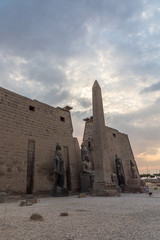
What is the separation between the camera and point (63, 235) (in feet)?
8.55

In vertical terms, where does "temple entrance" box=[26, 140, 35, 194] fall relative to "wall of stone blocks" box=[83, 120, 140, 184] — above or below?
below

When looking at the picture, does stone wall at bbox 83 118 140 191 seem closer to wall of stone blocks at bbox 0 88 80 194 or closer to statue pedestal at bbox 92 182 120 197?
wall of stone blocks at bbox 0 88 80 194

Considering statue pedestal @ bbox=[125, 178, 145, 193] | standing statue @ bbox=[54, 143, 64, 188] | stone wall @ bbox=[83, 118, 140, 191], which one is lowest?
statue pedestal @ bbox=[125, 178, 145, 193]

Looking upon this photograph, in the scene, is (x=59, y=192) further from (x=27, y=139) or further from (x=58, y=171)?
(x=27, y=139)

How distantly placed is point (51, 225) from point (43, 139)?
27.5 feet

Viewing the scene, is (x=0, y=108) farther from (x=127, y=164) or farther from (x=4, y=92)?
(x=127, y=164)

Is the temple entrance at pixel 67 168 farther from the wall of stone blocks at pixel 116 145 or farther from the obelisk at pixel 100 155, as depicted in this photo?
the wall of stone blocks at pixel 116 145

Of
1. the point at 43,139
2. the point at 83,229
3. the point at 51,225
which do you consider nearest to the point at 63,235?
the point at 83,229

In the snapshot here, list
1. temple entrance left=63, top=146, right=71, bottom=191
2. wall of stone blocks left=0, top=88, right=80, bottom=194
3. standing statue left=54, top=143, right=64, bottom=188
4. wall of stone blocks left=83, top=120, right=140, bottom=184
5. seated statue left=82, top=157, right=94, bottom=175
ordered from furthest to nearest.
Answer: wall of stone blocks left=83, top=120, right=140, bottom=184
seated statue left=82, top=157, right=94, bottom=175
temple entrance left=63, top=146, right=71, bottom=191
standing statue left=54, top=143, right=64, bottom=188
wall of stone blocks left=0, top=88, right=80, bottom=194

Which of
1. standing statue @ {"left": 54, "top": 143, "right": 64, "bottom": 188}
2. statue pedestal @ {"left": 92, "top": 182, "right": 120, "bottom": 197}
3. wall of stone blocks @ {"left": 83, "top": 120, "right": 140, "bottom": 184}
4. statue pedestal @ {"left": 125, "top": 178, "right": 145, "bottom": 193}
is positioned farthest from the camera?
wall of stone blocks @ {"left": 83, "top": 120, "right": 140, "bottom": 184}

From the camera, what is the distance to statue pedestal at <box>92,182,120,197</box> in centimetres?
891

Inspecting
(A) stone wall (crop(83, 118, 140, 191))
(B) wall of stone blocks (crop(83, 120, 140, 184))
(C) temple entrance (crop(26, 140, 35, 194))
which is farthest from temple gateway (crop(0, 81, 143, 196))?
(B) wall of stone blocks (crop(83, 120, 140, 184))

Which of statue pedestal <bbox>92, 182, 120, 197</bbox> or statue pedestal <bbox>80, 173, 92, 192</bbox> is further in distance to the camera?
statue pedestal <bbox>80, 173, 92, 192</bbox>

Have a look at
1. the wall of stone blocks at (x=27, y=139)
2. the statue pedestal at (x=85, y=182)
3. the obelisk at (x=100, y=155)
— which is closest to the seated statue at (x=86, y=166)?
the statue pedestal at (x=85, y=182)
